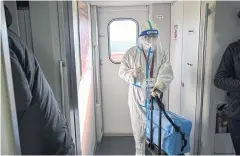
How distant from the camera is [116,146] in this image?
11.2ft

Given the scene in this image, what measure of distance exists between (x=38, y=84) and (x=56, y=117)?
24cm

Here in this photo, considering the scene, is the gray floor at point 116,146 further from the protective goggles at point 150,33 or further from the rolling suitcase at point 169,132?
the protective goggles at point 150,33

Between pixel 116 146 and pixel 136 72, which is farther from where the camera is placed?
pixel 116 146

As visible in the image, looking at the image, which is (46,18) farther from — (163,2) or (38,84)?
(163,2)

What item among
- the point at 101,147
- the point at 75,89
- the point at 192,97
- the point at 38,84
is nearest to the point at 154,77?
the point at 192,97

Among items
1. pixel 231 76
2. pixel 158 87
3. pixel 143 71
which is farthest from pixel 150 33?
pixel 231 76

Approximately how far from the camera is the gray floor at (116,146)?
323 centimetres

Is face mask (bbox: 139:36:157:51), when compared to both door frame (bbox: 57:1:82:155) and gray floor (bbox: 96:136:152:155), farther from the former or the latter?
gray floor (bbox: 96:136:152:155)

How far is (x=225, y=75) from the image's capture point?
1.85m

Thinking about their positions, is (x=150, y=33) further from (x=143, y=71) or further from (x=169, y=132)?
(x=169, y=132)

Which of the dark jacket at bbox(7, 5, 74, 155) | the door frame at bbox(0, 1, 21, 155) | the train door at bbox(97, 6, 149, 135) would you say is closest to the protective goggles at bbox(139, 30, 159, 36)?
the train door at bbox(97, 6, 149, 135)

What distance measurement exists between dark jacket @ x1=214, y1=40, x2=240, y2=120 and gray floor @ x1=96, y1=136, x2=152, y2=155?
178 cm

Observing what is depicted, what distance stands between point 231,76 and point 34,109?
63.5 inches

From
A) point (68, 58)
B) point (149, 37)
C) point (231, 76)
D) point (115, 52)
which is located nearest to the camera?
point (68, 58)
